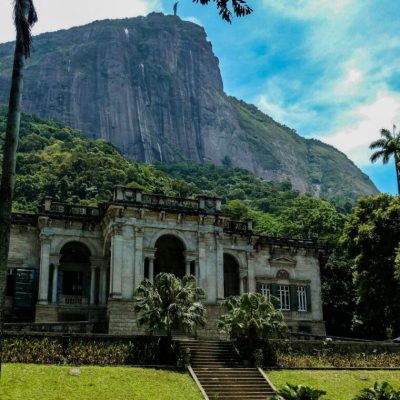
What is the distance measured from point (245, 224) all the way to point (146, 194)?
892 cm

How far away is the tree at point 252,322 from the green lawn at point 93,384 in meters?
4.82

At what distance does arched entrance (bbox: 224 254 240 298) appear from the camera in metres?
40.7

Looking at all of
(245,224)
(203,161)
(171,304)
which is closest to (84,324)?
(171,304)

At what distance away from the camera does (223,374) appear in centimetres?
2567

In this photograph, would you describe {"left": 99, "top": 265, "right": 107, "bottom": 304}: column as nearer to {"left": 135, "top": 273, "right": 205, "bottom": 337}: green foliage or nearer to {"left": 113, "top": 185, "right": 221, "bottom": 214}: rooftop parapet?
{"left": 113, "top": 185, "right": 221, "bottom": 214}: rooftop parapet

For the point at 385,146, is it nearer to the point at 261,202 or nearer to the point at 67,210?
the point at 67,210

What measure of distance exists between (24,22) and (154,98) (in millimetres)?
148613

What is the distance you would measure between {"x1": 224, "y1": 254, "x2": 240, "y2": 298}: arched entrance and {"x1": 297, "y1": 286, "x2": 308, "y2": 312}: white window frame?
16.0 feet

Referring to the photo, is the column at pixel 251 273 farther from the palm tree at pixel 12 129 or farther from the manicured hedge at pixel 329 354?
the palm tree at pixel 12 129

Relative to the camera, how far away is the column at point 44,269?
35000 mm

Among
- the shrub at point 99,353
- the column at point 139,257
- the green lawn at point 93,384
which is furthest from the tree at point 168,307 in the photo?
the column at point 139,257

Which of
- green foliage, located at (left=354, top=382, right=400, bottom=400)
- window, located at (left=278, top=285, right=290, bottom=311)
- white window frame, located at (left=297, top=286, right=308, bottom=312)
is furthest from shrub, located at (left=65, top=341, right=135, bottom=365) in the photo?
white window frame, located at (left=297, top=286, right=308, bottom=312)

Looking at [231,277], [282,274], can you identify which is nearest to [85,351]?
[231,277]

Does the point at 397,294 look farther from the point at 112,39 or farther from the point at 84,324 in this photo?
the point at 112,39
